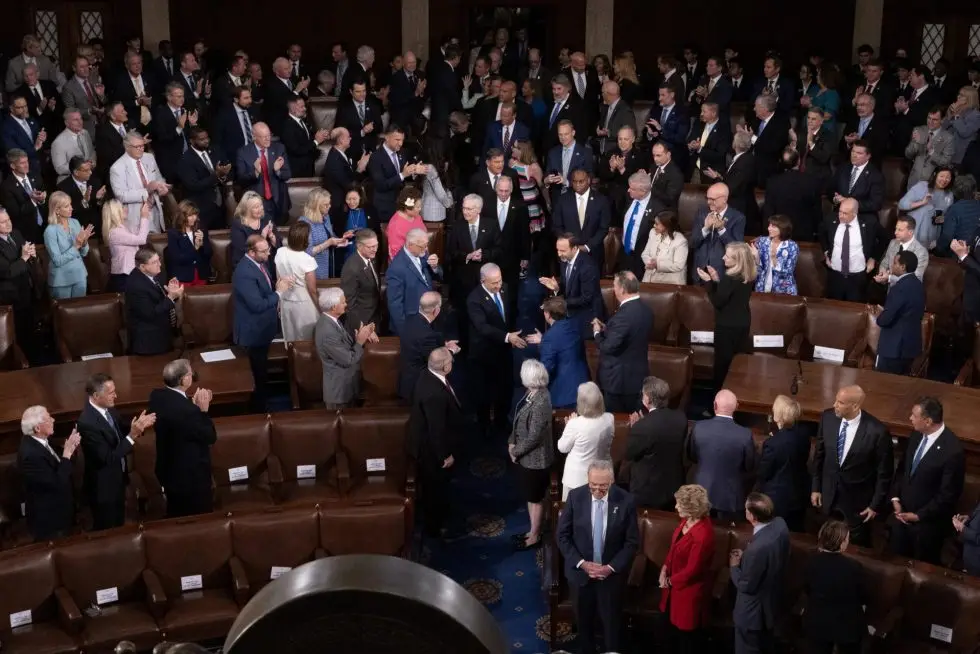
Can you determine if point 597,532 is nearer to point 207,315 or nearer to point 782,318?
point 782,318

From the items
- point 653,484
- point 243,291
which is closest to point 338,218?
point 243,291

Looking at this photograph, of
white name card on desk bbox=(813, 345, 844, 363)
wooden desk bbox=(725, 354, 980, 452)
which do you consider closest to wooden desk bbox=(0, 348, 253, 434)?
wooden desk bbox=(725, 354, 980, 452)

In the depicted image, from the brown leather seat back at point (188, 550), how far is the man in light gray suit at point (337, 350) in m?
1.90

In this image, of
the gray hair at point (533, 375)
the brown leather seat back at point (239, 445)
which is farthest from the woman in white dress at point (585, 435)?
the brown leather seat back at point (239, 445)

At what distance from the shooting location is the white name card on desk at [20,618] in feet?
22.3

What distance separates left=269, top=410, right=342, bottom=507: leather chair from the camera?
8.30 m

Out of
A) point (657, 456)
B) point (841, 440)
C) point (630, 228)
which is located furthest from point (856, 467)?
point (630, 228)

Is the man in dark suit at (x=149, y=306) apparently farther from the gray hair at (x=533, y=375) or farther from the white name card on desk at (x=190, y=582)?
the gray hair at (x=533, y=375)

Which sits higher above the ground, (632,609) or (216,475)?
(216,475)

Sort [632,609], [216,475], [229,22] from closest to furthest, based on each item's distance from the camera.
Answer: [632,609] < [216,475] < [229,22]

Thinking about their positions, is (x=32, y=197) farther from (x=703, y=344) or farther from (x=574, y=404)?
(x=703, y=344)

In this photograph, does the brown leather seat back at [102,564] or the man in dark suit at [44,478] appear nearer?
the brown leather seat back at [102,564]

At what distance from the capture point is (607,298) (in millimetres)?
10273

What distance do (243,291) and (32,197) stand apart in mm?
2777
